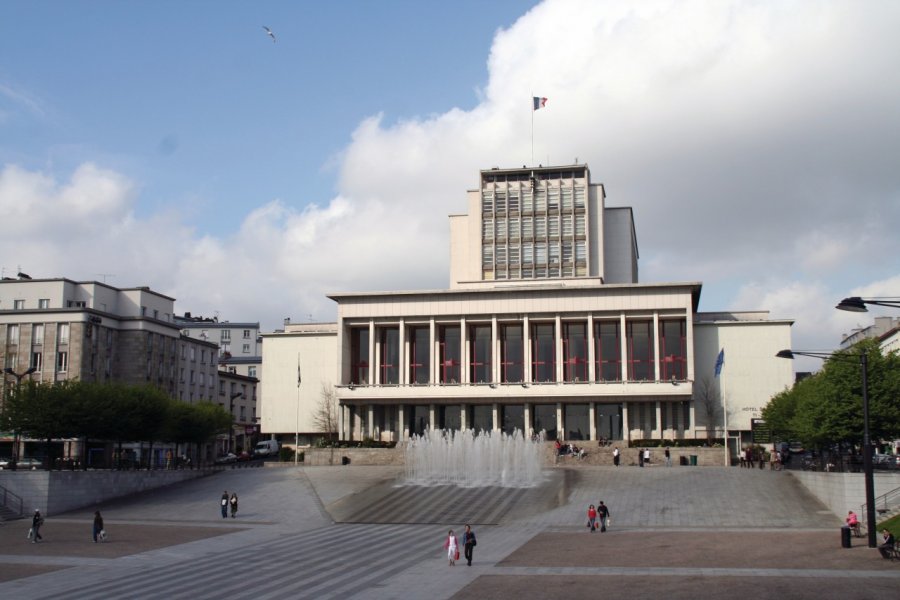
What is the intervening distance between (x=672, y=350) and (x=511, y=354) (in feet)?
49.1

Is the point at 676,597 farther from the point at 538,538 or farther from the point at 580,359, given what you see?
the point at 580,359

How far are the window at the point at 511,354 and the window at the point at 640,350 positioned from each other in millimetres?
9960

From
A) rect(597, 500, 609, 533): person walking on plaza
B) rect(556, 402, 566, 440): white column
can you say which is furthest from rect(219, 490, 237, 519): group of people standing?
rect(556, 402, 566, 440): white column

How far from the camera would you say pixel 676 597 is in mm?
24953

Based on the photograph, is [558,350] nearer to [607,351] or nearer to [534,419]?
[607,351]

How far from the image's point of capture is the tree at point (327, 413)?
87.8 metres

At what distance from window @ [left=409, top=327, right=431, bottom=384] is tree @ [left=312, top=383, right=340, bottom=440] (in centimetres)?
870

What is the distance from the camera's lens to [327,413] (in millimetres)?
88500

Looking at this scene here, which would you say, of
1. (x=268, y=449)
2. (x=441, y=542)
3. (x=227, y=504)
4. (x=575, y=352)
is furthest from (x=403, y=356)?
(x=441, y=542)

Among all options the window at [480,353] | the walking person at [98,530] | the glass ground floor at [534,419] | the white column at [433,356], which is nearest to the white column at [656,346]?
the glass ground floor at [534,419]

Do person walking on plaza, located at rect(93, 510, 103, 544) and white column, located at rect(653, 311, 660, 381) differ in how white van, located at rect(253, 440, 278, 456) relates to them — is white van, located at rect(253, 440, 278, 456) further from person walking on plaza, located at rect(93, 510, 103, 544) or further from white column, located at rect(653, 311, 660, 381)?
person walking on plaza, located at rect(93, 510, 103, 544)

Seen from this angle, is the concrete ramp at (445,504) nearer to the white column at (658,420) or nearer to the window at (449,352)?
the white column at (658,420)

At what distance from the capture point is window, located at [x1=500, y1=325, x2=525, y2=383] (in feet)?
275

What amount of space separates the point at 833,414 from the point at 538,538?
20526 mm
